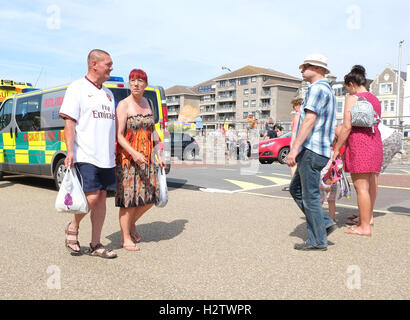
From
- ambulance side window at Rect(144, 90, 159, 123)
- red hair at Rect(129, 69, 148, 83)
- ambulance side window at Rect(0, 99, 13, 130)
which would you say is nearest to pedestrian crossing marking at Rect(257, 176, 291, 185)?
ambulance side window at Rect(144, 90, 159, 123)

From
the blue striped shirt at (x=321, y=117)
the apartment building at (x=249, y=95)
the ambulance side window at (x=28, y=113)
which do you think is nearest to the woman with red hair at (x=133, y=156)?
the blue striped shirt at (x=321, y=117)

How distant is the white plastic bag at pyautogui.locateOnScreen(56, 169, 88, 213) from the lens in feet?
11.6

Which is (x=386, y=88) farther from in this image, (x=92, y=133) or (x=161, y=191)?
(x=92, y=133)

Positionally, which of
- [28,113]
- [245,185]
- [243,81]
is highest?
[243,81]

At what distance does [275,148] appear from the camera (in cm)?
1559

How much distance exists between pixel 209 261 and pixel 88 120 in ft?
5.68

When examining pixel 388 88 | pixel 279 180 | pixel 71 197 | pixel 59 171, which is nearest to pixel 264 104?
pixel 388 88

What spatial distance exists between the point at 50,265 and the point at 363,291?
2.67 meters

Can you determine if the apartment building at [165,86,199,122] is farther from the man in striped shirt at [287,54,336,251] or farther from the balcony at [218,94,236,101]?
the man in striped shirt at [287,54,336,251]

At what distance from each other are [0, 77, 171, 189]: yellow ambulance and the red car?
24.7 feet

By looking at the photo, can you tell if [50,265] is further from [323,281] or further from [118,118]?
[323,281]

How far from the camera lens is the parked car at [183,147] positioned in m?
18.8
